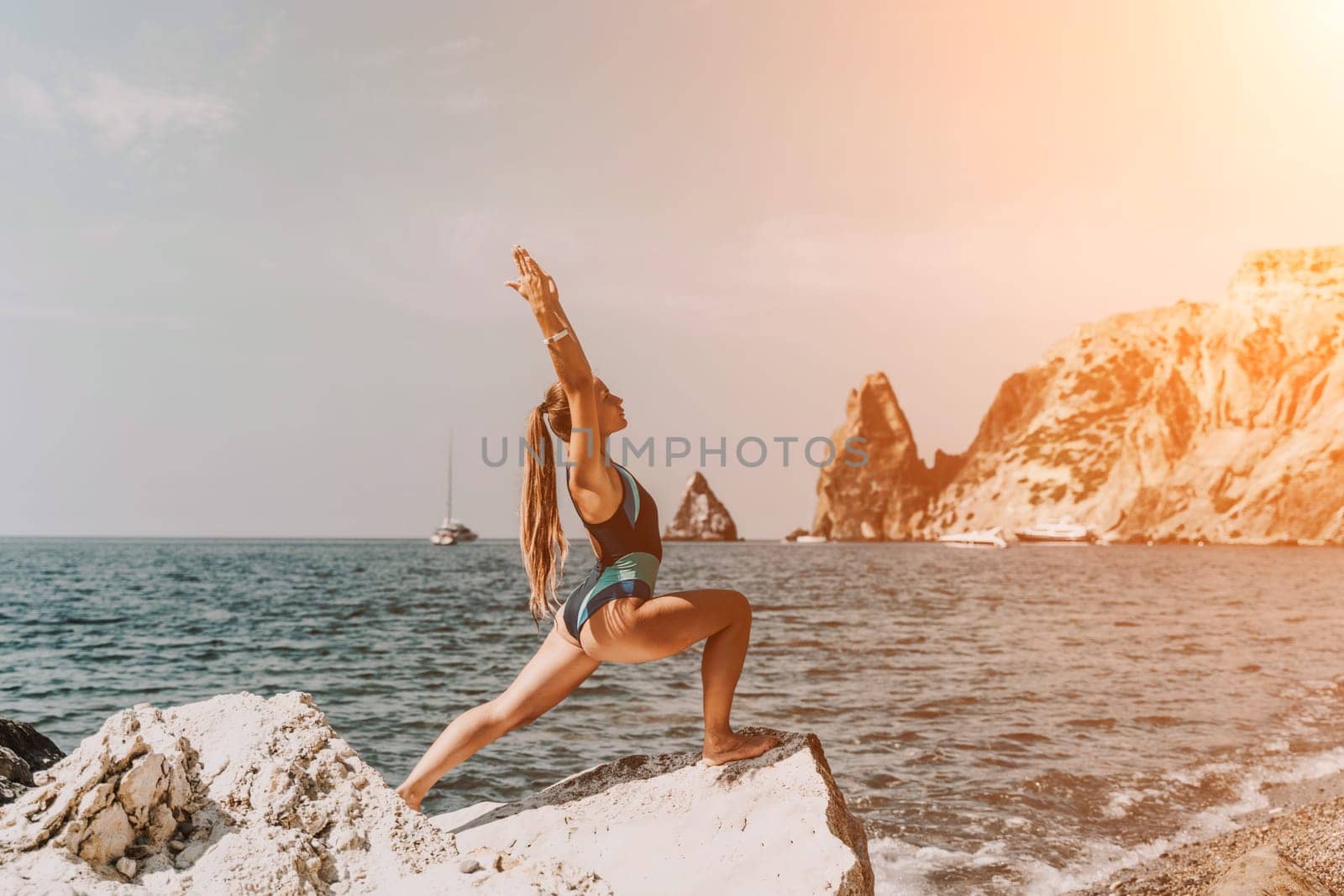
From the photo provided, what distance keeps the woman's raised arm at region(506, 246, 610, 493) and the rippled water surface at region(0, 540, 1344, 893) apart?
4.06m

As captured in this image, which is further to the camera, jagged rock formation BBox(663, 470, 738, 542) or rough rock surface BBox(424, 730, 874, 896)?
jagged rock formation BBox(663, 470, 738, 542)

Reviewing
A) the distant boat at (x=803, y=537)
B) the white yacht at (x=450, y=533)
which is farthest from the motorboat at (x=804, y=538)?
the white yacht at (x=450, y=533)

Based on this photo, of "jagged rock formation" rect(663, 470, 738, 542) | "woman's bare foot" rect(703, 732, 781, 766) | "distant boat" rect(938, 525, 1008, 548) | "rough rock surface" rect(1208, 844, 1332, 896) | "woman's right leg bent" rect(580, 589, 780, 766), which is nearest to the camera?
"woman's right leg bent" rect(580, 589, 780, 766)

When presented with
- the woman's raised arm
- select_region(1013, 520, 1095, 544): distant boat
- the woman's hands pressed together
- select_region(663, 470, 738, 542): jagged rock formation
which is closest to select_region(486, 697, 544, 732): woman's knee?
the woman's raised arm

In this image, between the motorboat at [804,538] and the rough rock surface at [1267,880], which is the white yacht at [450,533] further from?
the rough rock surface at [1267,880]

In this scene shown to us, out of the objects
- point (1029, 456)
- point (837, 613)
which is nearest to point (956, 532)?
point (1029, 456)

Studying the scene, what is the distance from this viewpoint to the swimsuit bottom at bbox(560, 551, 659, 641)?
158 inches

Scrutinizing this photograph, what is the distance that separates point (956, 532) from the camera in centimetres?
14462

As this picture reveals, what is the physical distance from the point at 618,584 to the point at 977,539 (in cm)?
12329

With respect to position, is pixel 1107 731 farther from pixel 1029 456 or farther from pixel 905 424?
pixel 905 424

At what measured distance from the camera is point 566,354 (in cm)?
371

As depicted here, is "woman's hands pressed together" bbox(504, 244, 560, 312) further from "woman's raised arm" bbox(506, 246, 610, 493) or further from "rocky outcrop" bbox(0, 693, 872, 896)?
"rocky outcrop" bbox(0, 693, 872, 896)

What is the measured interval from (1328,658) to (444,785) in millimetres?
15222

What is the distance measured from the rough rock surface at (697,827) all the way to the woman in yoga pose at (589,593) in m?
0.19
